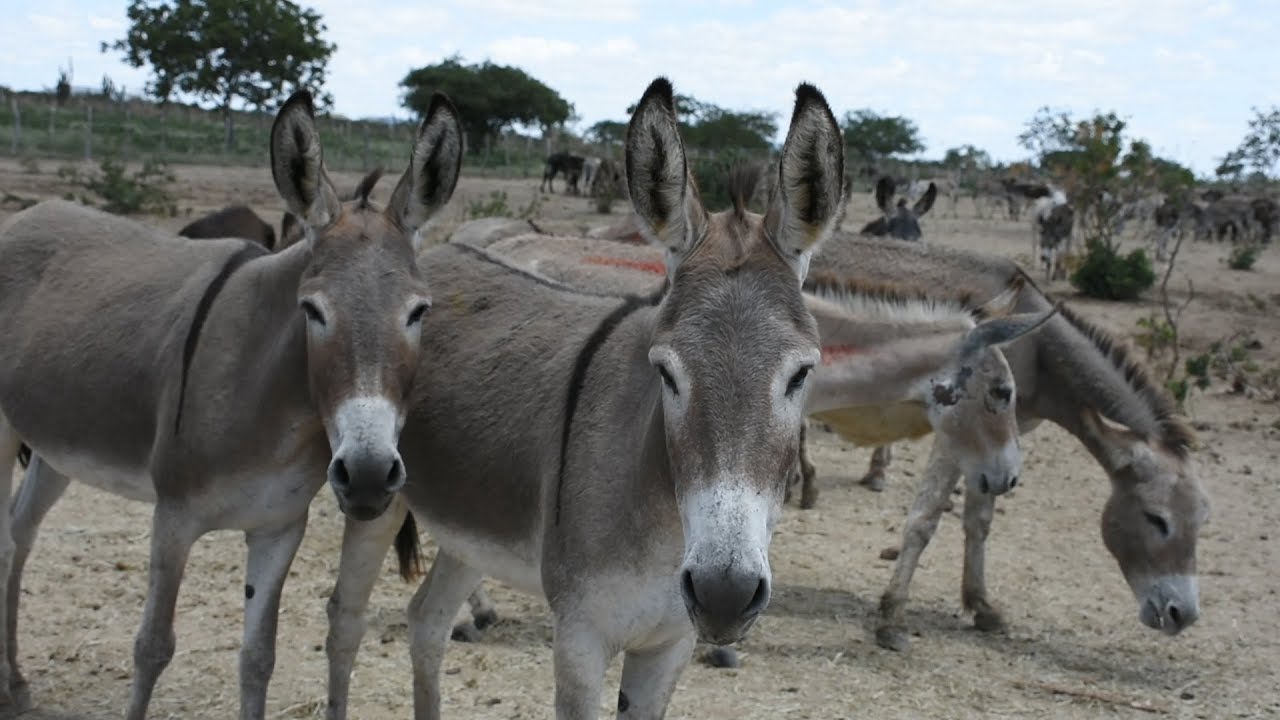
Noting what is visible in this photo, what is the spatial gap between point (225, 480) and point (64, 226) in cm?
175

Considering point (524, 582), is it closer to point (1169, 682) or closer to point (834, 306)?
point (834, 306)

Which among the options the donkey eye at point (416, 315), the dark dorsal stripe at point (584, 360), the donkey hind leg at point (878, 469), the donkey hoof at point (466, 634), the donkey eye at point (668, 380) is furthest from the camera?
the donkey hind leg at point (878, 469)

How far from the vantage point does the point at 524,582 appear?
134 inches

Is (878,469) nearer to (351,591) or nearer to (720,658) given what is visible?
(720,658)

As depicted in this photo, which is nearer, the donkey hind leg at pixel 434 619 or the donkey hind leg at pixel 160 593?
the donkey hind leg at pixel 160 593

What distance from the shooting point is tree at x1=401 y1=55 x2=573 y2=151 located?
153ft

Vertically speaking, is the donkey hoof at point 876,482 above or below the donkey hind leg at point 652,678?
below

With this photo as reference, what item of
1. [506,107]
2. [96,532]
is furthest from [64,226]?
[506,107]

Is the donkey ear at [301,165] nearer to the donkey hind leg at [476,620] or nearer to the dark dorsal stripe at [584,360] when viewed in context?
the dark dorsal stripe at [584,360]

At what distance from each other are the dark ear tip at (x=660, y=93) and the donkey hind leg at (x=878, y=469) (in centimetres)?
624

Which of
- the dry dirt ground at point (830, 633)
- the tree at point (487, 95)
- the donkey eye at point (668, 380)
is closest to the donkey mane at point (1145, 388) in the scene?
the dry dirt ground at point (830, 633)

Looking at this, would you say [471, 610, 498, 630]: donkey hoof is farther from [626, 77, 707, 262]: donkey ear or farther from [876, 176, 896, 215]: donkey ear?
[876, 176, 896, 215]: donkey ear

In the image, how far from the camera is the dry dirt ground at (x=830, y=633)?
4.89 meters

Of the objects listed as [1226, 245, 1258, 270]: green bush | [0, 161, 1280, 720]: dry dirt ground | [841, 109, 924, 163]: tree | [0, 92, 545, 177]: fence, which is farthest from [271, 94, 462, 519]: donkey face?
[841, 109, 924, 163]: tree
